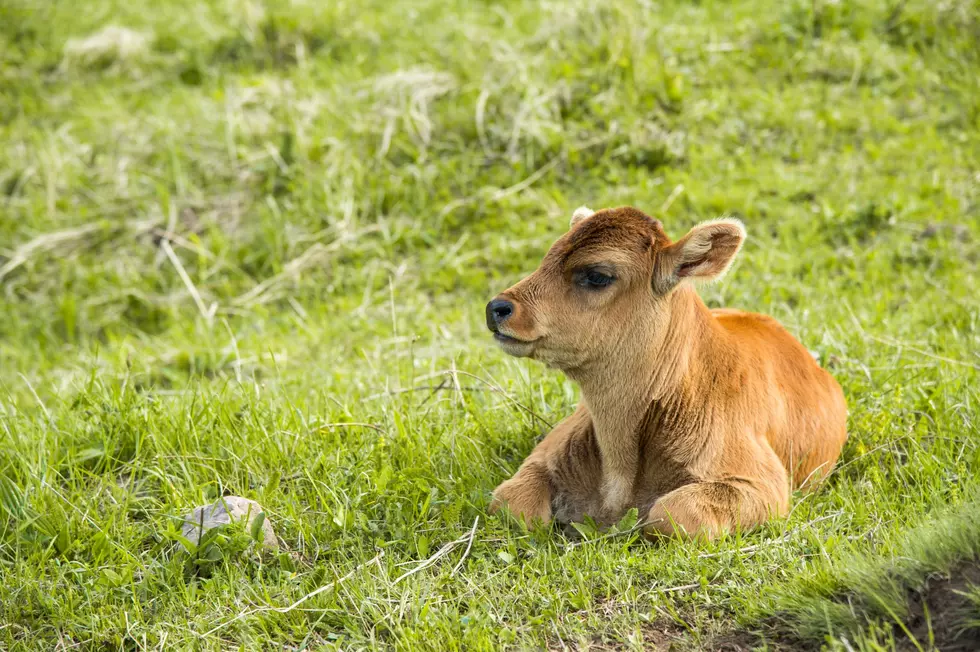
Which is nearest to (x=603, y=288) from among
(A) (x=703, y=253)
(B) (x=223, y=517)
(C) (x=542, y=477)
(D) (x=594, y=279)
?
(D) (x=594, y=279)

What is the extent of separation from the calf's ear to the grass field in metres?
1.08

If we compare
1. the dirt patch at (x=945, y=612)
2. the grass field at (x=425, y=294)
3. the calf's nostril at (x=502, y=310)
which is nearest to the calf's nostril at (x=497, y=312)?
the calf's nostril at (x=502, y=310)

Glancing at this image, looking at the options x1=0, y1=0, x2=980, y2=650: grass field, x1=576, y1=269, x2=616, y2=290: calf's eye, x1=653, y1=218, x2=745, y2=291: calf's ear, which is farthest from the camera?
x1=576, y1=269, x2=616, y2=290: calf's eye

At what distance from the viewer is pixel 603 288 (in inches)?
184

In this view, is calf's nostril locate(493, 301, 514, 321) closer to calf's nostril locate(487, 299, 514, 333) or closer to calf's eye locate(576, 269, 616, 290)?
calf's nostril locate(487, 299, 514, 333)

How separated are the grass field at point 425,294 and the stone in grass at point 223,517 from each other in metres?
0.08

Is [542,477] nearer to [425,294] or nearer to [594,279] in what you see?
[594,279]

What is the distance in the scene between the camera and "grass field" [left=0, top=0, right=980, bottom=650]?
163 inches

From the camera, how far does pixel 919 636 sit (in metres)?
3.46

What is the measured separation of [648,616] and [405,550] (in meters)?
1.09

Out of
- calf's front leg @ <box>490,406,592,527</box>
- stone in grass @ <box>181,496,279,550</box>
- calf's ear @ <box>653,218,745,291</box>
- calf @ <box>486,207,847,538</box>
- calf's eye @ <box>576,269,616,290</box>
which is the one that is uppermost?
calf's ear @ <box>653,218,745,291</box>

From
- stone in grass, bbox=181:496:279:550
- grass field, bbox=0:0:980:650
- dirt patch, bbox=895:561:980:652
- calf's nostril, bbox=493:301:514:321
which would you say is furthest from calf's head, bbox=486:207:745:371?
dirt patch, bbox=895:561:980:652

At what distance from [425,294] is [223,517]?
11.4 feet

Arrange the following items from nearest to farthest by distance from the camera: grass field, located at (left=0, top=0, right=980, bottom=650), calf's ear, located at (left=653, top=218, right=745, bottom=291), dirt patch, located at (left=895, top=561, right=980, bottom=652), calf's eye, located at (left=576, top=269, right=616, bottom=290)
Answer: dirt patch, located at (left=895, top=561, right=980, bottom=652), grass field, located at (left=0, top=0, right=980, bottom=650), calf's ear, located at (left=653, top=218, right=745, bottom=291), calf's eye, located at (left=576, top=269, right=616, bottom=290)
